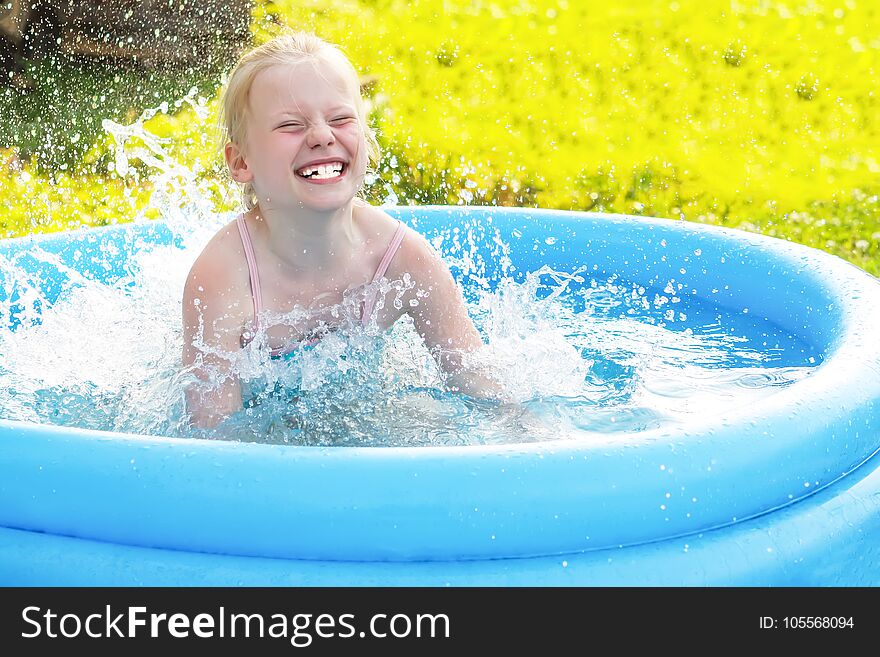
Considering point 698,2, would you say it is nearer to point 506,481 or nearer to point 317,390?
point 317,390

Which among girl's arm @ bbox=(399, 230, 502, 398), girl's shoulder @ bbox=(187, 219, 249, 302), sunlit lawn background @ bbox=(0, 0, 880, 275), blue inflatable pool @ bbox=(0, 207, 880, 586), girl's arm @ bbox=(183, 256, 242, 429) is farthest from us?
sunlit lawn background @ bbox=(0, 0, 880, 275)

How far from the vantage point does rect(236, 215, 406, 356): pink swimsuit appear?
258 cm

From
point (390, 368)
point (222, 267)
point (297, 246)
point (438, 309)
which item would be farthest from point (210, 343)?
point (438, 309)

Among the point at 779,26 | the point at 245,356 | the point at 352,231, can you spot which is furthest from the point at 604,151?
the point at 245,356

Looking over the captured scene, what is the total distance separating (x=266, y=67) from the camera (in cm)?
253

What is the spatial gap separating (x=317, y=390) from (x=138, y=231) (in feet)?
4.98

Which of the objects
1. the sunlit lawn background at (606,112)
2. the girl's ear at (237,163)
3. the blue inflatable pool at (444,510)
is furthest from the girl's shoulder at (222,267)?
the sunlit lawn background at (606,112)

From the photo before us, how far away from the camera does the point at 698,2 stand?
5969 mm

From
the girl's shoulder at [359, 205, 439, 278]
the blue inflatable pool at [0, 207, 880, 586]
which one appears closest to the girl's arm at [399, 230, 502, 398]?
the girl's shoulder at [359, 205, 439, 278]

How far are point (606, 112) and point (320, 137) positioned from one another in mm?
3703

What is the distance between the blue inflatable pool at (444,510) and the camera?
1.74 meters

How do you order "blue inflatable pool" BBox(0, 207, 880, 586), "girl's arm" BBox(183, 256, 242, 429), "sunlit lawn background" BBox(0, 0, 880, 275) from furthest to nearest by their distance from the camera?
"sunlit lawn background" BBox(0, 0, 880, 275) → "girl's arm" BBox(183, 256, 242, 429) → "blue inflatable pool" BBox(0, 207, 880, 586)

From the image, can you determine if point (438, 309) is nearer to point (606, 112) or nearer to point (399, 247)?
point (399, 247)

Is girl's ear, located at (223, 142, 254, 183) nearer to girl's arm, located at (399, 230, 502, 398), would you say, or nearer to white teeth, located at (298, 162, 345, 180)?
white teeth, located at (298, 162, 345, 180)
